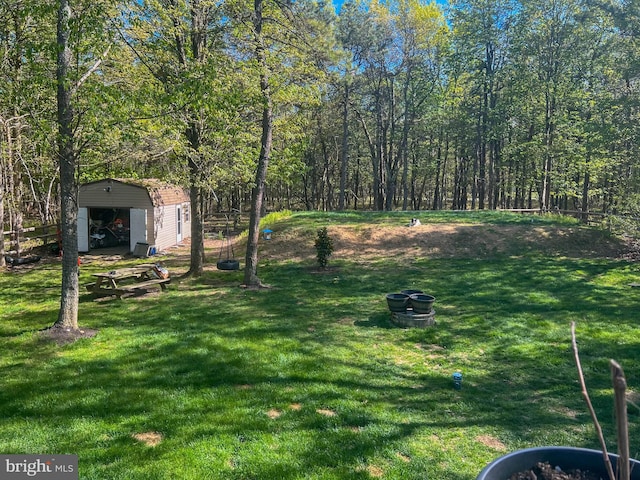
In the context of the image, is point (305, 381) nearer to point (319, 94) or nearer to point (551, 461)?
point (551, 461)

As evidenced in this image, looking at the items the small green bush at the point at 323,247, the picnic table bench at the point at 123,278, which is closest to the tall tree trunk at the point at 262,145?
the picnic table bench at the point at 123,278

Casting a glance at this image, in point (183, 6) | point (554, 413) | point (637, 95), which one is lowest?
point (554, 413)

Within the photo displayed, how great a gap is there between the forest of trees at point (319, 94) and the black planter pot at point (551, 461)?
6.96m

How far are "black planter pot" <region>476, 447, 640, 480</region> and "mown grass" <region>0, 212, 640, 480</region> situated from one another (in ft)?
5.59

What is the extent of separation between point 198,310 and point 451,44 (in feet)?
101

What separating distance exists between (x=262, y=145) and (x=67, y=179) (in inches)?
203

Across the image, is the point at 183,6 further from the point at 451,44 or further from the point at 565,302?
the point at 451,44

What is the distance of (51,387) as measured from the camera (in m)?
5.60

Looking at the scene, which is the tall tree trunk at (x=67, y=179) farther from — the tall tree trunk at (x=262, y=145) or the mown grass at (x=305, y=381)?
the tall tree trunk at (x=262, y=145)

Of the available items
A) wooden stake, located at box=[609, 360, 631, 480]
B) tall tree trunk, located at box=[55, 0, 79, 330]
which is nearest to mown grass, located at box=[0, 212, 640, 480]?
tall tree trunk, located at box=[55, 0, 79, 330]

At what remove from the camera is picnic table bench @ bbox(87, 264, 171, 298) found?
34.7 ft

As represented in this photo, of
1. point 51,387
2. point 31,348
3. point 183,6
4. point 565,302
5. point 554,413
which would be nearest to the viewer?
point 554,413

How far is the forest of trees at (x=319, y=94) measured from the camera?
774 centimetres

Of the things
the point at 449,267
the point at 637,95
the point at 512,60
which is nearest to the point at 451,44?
the point at 512,60
